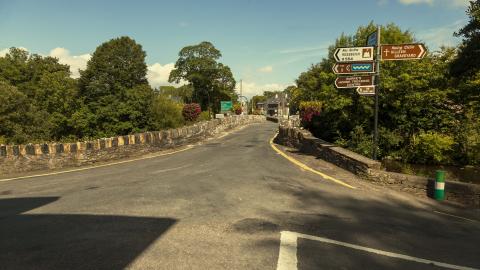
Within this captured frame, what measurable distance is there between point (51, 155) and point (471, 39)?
50.7ft

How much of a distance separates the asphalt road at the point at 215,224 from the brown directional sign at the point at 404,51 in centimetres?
384

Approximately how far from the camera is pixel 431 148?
1256 cm

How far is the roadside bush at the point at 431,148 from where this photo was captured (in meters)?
12.5

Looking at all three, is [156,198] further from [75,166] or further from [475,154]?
[475,154]

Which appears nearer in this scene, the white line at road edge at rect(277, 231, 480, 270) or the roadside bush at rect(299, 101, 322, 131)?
the white line at road edge at rect(277, 231, 480, 270)

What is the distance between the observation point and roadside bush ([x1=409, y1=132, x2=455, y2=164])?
12500 millimetres

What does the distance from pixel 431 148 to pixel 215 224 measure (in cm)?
1035

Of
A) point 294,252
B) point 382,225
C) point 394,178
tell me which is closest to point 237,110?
point 394,178

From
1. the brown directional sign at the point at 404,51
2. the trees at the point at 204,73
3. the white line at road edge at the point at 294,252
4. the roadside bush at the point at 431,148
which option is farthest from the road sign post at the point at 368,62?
the trees at the point at 204,73

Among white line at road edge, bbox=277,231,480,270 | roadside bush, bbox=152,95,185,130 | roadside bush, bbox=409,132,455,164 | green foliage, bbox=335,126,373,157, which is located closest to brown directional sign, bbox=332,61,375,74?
green foliage, bbox=335,126,373,157

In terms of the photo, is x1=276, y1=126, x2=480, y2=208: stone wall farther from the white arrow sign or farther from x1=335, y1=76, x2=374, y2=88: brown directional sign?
the white arrow sign

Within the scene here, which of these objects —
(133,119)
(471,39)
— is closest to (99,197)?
(471,39)

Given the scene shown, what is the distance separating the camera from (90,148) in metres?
13.8

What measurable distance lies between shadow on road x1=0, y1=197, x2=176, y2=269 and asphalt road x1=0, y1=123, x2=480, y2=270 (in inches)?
0.6
